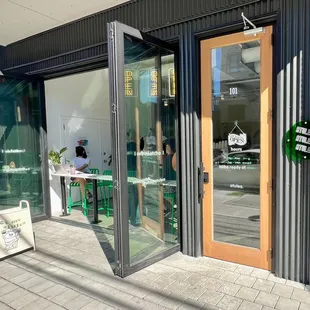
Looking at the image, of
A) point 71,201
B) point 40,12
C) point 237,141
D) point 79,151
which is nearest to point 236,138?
point 237,141

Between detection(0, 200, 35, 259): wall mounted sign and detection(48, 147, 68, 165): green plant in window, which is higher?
detection(48, 147, 68, 165): green plant in window

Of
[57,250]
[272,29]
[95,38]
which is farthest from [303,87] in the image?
[57,250]

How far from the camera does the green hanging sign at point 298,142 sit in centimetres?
255

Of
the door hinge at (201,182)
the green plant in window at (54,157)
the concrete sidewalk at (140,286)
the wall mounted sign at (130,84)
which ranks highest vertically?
the wall mounted sign at (130,84)

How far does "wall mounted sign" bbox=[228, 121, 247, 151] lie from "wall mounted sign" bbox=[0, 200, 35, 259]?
2597 millimetres

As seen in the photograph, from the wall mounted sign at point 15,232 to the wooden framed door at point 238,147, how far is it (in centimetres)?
216

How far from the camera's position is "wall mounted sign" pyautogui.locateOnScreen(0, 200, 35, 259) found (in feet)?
10.9

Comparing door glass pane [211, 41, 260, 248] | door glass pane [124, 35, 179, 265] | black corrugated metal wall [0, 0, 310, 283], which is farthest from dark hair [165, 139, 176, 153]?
door glass pane [211, 41, 260, 248]

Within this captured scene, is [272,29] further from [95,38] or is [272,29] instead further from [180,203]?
[95,38]

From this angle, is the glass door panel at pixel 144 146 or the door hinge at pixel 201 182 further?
the door hinge at pixel 201 182

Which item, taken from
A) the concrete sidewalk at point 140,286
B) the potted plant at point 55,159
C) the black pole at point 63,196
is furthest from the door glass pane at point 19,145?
the concrete sidewalk at point 140,286

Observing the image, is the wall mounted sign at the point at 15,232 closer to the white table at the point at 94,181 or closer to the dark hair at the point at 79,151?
the white table at the point at 94,181

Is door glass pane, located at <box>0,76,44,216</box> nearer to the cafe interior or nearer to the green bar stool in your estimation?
the cafe interior

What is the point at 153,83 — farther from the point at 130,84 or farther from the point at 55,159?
the point at 55,159
